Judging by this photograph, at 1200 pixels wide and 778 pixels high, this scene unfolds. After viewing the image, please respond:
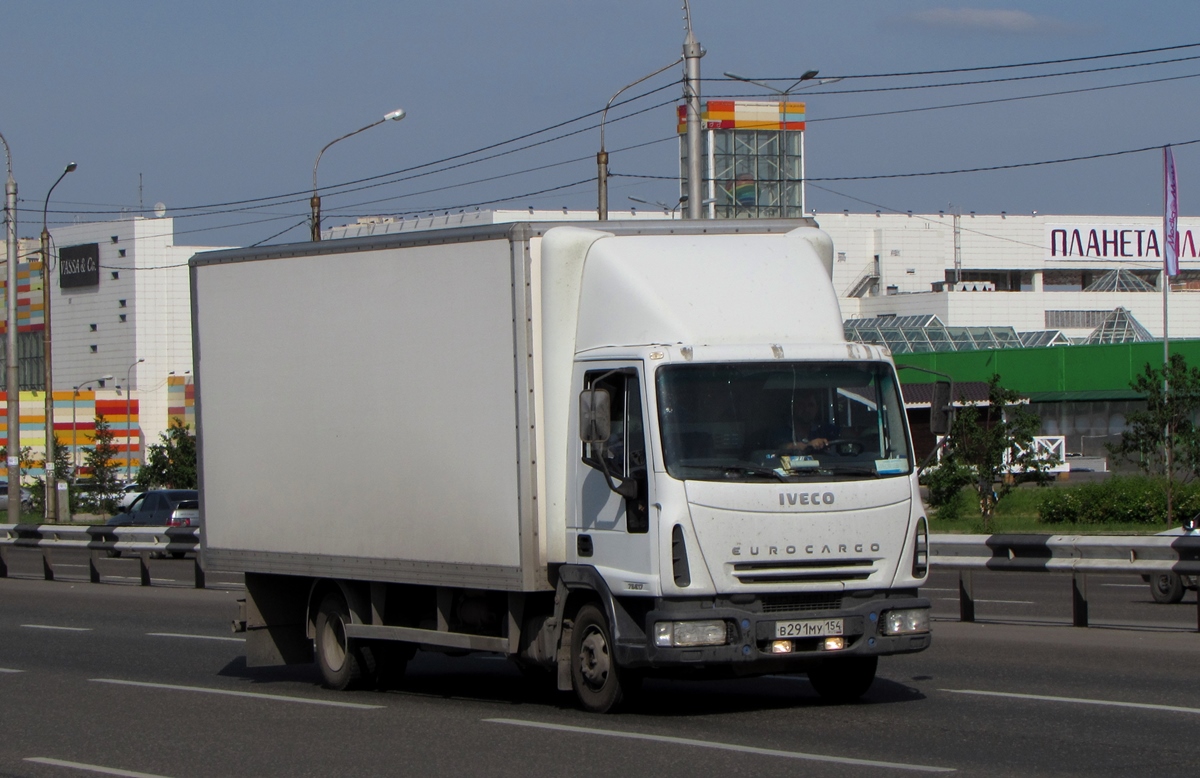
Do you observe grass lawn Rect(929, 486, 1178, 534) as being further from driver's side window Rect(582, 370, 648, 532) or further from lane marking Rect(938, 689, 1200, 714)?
driver's side window Rect(582, 370, 648, 532)

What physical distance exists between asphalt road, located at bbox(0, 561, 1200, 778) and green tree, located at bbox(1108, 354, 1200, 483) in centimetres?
1517

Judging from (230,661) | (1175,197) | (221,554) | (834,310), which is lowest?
(230,661)

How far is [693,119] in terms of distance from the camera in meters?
24.9

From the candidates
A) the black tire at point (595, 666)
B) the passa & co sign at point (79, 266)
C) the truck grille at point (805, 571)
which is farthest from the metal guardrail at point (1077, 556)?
the passa & co sign at point (79, 266)

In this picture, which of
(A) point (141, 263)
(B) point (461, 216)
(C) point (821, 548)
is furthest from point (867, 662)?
(A) point (141, 263)

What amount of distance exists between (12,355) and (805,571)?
109ft

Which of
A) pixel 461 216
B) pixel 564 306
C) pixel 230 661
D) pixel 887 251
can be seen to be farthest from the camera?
pixel 887 251

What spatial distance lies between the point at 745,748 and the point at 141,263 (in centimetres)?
11227

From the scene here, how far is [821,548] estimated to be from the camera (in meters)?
9.41

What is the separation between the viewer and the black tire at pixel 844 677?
10.3 metres

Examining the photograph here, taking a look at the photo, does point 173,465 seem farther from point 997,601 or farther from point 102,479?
point 997,601

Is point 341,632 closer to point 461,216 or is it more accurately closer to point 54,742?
point 54,742

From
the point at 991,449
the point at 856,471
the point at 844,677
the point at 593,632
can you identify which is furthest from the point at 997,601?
the point at 991,449

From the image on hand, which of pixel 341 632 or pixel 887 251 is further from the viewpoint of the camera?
pixel 887 251
